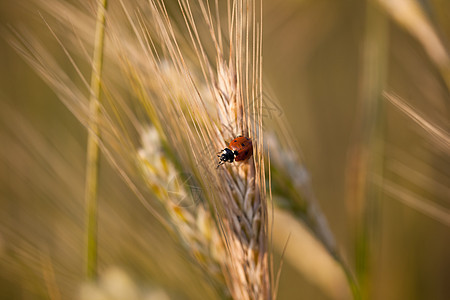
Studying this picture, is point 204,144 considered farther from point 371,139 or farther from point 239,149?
point 371,139

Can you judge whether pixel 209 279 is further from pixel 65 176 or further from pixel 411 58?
pixel 411 58

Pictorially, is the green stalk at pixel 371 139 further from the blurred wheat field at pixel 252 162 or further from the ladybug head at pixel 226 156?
the ladybug head at pixel 226 156

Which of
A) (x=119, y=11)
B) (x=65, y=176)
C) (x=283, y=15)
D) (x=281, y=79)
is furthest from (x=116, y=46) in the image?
(x=281, y=79)

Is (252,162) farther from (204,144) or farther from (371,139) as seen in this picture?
(371,139)

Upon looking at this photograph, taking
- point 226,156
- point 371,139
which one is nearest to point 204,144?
point 226,156

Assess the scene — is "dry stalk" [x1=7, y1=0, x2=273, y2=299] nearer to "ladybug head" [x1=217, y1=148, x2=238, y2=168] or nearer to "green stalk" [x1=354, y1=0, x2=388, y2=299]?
"ladybug head" [x1=217, y1=148, x2=238, y2=168]

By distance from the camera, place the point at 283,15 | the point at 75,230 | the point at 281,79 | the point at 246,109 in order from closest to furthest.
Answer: the point at 246,109
the point at 75,230
the point at 283,15
the point at 281,79

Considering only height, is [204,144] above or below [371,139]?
below

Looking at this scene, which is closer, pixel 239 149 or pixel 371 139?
pixel 239 149

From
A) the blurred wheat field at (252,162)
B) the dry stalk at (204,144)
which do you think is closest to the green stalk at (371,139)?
the blurred wheat field at (252,162)
